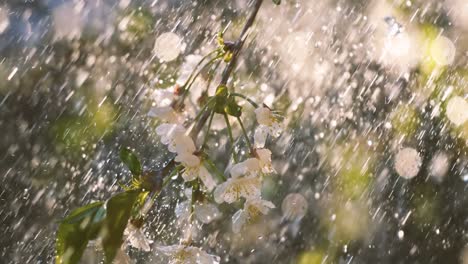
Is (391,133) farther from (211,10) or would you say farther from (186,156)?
(186,156)

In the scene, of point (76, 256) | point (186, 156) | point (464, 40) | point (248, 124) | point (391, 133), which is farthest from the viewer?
point (391, 133)

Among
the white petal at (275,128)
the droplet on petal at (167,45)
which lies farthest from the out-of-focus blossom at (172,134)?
the droplet on petal at (167,45)

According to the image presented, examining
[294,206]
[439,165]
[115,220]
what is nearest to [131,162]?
[115,220]

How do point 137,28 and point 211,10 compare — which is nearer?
point 137,28

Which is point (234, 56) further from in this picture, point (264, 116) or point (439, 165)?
point (439, 165)

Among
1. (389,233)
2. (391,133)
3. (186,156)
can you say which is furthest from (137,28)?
(186,156)

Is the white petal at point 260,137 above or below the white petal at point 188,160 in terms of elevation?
above

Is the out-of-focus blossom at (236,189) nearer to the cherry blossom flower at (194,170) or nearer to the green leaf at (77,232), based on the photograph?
the cherry blossom flower at (194,170)
